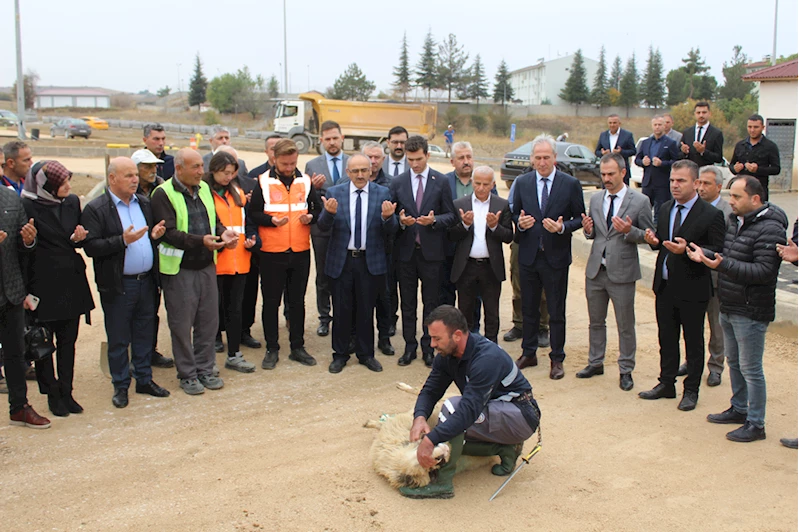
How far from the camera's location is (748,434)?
5109 millimetres

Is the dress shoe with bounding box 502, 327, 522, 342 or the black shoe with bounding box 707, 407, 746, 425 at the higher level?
the dress shoe with bounding box 502, 327, 522, 342

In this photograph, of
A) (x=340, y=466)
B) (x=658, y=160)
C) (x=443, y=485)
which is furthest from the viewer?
(x=658, y=160)

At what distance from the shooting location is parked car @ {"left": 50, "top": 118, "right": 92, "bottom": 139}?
39.4m

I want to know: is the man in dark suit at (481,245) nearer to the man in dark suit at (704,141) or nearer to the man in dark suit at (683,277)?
the man in dark suit at (683,277)

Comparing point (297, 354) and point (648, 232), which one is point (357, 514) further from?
point (648, 232)

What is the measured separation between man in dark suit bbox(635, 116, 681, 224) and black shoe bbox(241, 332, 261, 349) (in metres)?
6.09

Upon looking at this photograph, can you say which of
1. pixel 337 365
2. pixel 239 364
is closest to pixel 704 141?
pixel 337 365

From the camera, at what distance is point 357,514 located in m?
4.07

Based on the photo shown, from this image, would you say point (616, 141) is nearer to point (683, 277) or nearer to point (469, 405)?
point (683, 277)

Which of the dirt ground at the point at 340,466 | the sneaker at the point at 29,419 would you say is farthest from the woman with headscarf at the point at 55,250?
the dirt ground at the point at 340,466

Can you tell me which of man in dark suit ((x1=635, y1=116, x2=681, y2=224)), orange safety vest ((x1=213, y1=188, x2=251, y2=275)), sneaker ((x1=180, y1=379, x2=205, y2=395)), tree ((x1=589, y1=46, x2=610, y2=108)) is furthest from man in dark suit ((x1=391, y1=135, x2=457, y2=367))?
tree ((x1=589, y1=46, x2=610, y2=108))

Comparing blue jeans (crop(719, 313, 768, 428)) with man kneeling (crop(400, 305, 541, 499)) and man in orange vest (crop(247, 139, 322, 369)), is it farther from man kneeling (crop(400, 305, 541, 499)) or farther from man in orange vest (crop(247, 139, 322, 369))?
man in orange vest (crop(247, 139, 322, 369))

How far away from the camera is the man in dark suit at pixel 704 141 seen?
969 centimetres

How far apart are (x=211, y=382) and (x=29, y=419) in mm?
1467
